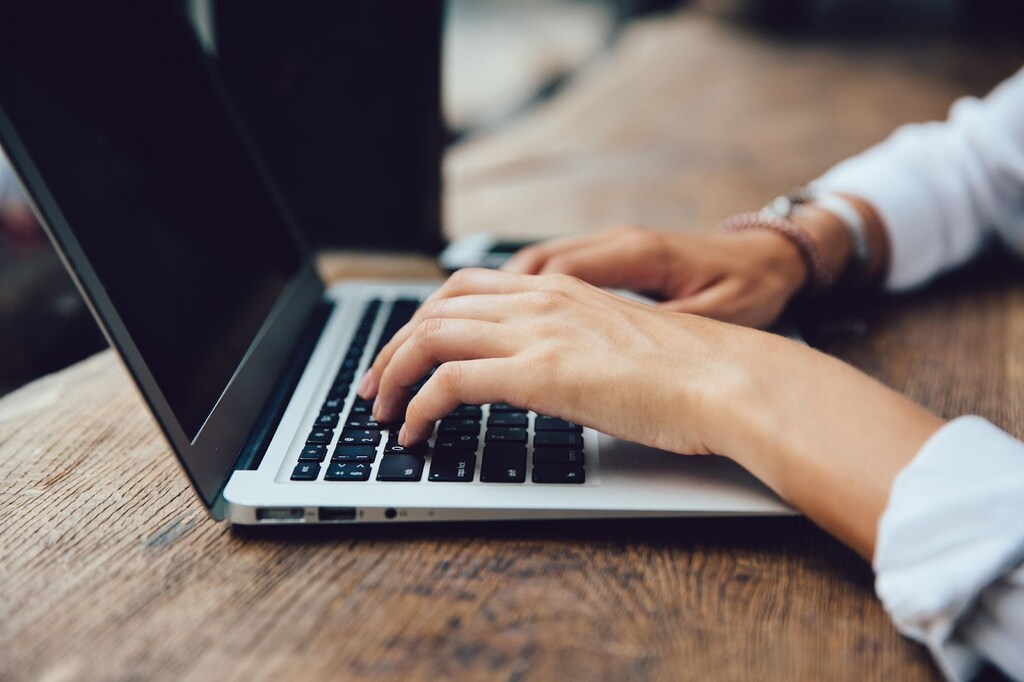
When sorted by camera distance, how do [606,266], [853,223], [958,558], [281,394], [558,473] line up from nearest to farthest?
[958,558], [558,473], [281,394], [606,266], [853,223]

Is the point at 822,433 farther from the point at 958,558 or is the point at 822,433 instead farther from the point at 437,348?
the point at 437,348

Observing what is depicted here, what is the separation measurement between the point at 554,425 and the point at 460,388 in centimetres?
7

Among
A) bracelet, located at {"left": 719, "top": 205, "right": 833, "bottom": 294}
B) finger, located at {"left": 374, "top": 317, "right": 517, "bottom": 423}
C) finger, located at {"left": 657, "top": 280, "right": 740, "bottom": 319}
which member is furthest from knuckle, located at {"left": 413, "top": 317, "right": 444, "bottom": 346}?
bracelet, located at {"left": 719, "top": 205, "right": 833, "bottom": 294}

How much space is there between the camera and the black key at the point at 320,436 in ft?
1.69

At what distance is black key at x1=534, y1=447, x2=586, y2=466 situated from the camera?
490mm

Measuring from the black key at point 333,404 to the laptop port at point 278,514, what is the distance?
0.12m

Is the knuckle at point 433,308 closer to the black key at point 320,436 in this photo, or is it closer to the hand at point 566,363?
the hand at point 566,363

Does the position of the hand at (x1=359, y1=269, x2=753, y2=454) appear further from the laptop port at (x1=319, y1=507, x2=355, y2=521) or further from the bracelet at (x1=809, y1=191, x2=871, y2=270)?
the bracelet at (x1=809, y1=191, x2=871, y2=270)

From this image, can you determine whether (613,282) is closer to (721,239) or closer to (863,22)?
(721,239)

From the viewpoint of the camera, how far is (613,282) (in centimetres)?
71

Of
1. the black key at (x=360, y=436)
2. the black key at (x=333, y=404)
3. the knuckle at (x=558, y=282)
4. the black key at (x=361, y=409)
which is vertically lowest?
the black key at (x=361, y=409)

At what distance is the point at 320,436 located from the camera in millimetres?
520

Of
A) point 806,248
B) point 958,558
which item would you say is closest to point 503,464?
point 958,558

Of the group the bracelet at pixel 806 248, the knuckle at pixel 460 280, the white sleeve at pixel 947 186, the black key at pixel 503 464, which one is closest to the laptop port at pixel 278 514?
the black key at pixel 503 464
